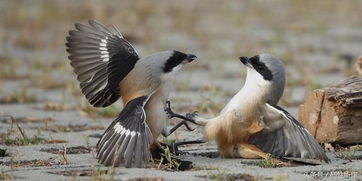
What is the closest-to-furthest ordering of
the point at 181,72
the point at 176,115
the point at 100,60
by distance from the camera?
the point at 176,115 < the point at 100,60 < the point at 181,72

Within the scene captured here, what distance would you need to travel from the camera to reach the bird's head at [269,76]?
20.7 feet

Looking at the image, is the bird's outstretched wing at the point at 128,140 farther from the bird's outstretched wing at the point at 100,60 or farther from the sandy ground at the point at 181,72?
the bird's outstretched wing at the point at 100,60

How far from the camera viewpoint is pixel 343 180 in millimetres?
5363

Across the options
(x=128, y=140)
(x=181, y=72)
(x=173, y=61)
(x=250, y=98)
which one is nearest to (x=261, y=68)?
(x=250, y=98)

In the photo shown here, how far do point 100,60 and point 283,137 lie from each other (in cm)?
152

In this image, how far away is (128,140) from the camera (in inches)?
227

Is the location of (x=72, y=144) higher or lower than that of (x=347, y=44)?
lower

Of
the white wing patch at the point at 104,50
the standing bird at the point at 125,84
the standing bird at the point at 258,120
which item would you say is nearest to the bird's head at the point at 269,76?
the standing bird at the point at 258,120

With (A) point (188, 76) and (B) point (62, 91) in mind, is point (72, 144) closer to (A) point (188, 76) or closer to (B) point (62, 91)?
(B) point (62, 91)

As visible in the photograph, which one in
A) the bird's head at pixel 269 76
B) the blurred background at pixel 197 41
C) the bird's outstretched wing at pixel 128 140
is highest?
the blurred background at pixel 197 41

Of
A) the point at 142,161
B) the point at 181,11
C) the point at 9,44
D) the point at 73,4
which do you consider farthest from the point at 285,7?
the point at 142,161

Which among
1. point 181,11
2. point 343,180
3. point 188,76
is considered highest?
point 181,11

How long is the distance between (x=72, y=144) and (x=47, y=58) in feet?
17.3

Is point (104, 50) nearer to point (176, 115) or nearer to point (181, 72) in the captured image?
point (176, 115)
